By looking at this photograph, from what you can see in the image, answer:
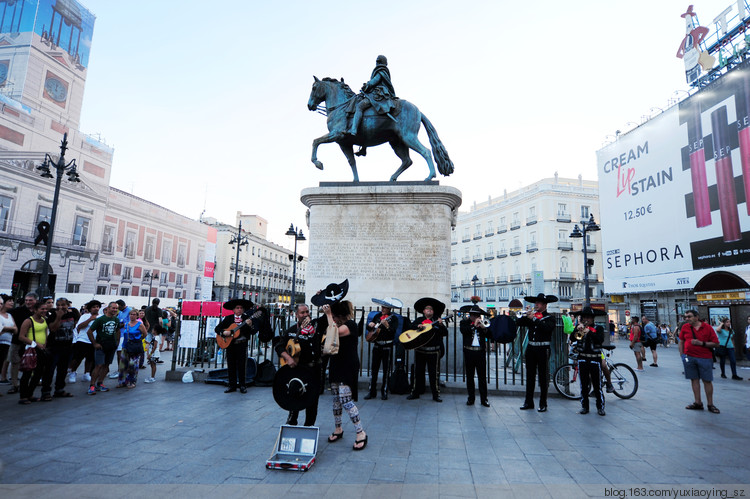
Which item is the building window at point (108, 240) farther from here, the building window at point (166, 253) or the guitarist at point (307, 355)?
the guitarist at point (307, 355)

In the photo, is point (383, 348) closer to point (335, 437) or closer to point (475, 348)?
point (475, 348)

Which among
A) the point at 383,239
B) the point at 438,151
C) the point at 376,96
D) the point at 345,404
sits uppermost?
the point at 376,96

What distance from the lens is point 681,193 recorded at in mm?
28391

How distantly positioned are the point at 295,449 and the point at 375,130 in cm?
890

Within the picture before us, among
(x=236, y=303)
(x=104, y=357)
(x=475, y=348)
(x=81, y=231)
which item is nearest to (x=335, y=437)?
(x=475, y=348)

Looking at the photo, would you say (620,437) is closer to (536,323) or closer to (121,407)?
(536,323)

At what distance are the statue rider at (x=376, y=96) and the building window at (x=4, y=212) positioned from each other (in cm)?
3751

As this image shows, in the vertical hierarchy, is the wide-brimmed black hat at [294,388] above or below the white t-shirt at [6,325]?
below

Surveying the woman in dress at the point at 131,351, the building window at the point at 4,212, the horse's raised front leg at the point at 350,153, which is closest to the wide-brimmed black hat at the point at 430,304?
the horse's raised front leg at the point at 350,153

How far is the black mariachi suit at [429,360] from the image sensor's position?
294 inches

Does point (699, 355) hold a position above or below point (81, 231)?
below

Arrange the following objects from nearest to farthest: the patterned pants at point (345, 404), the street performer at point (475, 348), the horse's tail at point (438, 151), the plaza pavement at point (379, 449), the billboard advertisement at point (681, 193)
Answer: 1. the plaza pavement at point (379, 449)
2. the patterned pants at point (345, 404)
3. the street performer at point (475, 348)
4. the horse's tail at point (438, 151)
5. the billboard advertisement at point (681, 193)

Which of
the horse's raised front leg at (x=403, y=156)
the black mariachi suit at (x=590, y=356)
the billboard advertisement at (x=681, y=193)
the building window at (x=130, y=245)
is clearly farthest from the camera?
the building window at (x=130, y=245)

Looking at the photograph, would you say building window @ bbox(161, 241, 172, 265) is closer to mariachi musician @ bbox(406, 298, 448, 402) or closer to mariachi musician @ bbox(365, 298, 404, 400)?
mariachi musician @ bbox(365, 298, 404, 400)
